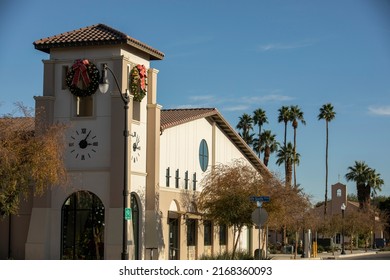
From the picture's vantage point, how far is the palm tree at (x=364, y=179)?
111062 millimetres

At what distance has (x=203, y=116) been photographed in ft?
169

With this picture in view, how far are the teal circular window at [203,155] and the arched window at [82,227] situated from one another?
12.0m

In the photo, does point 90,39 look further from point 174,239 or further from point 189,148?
point 174,239

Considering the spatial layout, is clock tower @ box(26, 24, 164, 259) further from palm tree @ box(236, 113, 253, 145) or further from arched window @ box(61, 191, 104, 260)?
palm tree @ box(236, 113, 253, 145)

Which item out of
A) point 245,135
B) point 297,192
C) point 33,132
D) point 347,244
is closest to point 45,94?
point 33,132

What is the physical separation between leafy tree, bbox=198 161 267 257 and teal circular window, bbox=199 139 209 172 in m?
1.40

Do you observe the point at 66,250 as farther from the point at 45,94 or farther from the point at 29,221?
the point at 45,94

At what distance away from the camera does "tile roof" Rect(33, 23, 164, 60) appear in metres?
40.9

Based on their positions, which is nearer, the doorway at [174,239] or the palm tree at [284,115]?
the doorway at [174,239]

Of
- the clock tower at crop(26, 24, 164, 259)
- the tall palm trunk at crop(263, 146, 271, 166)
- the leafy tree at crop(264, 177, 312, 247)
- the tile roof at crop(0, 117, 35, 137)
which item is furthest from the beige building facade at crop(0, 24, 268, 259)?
the tall palm trunk at crop(263, 146, 271, 166)

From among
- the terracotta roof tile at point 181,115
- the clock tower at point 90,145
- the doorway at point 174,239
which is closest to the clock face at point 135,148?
the clock tower at point 90,145

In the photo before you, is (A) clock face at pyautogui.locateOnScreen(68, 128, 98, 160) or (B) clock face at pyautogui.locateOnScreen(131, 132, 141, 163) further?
(B) clock face at pyautogui.locateOnScreen(131, 132, 141, 163)

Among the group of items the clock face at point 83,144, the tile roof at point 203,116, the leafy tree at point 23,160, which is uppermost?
the tile roof at point 203,116

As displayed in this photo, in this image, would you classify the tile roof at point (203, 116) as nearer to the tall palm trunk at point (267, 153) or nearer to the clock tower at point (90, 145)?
the clock tower at point (90, 145)
